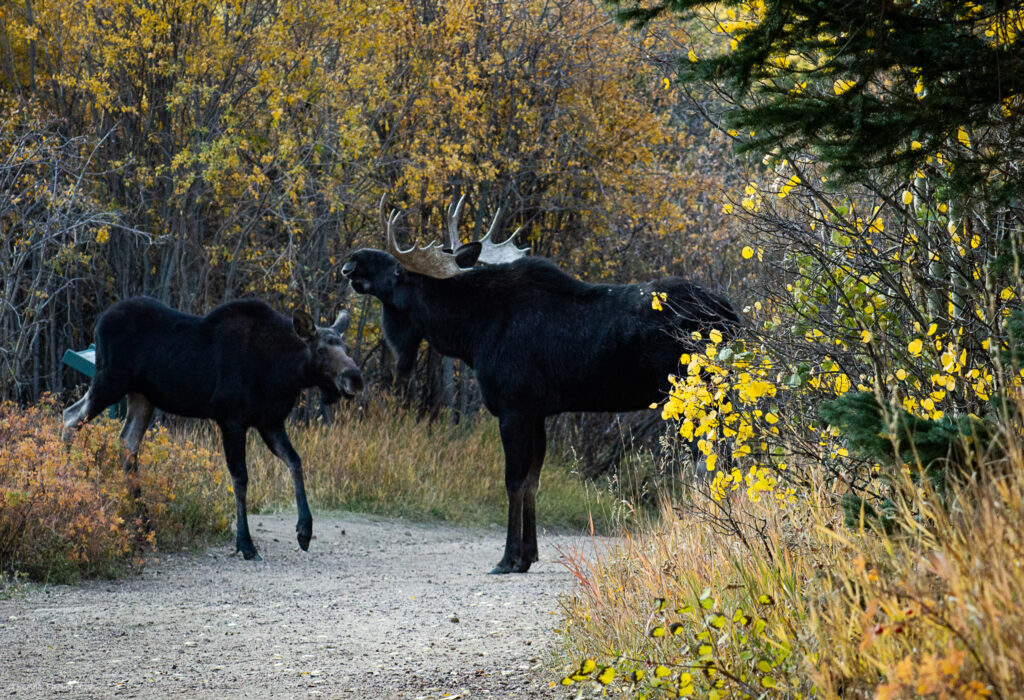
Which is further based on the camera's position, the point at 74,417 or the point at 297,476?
the point at 74,417

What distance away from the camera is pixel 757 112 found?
177 inches

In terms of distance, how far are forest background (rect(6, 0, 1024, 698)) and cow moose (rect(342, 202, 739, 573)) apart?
37.8 inches

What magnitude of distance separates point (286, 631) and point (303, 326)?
432 cm

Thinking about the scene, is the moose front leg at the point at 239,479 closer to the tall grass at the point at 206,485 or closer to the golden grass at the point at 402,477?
the tall grass at the point at 206,485

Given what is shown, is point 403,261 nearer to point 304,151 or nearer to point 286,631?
point 286,631

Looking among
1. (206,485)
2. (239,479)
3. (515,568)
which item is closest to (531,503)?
(515,568)

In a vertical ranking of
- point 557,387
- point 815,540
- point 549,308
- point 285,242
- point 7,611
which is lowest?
point 7,611

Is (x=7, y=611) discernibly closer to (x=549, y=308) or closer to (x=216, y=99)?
(x=549, y=308)

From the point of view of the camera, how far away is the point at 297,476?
1038 centimetres

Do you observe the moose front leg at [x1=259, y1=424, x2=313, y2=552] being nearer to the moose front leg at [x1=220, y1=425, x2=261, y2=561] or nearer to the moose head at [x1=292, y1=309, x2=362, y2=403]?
the moose front leg at [x1=220, y1=425, x2=261, y2=561]

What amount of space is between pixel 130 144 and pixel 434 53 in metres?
4.49

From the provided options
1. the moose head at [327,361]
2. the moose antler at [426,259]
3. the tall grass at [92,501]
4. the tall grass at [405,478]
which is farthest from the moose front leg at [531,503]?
the tall grass at [405,478]

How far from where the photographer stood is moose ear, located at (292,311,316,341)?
10.6 m

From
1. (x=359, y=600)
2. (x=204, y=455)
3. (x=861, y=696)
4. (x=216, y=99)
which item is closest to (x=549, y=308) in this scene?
(x=359, y=600)
